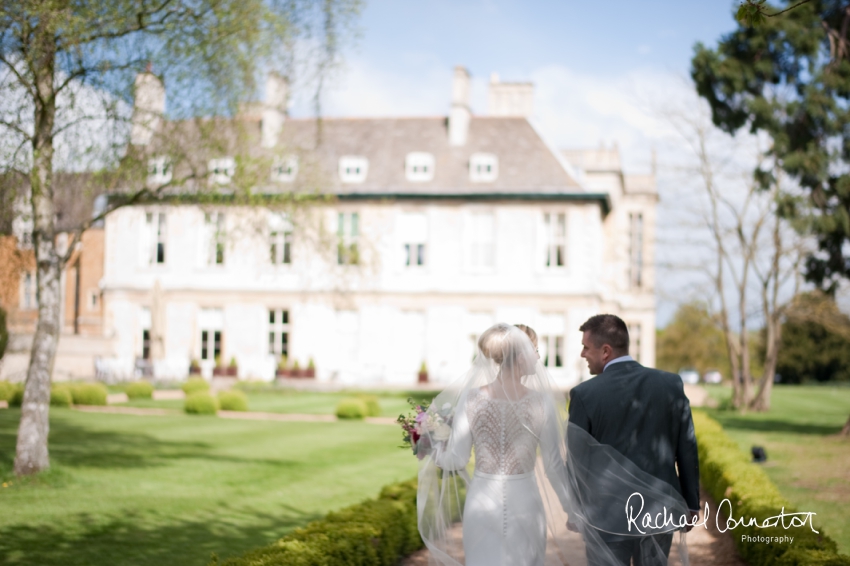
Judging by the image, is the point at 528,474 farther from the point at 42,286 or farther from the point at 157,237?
the point at 157,237

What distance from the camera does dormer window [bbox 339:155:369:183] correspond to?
36000 millimetres

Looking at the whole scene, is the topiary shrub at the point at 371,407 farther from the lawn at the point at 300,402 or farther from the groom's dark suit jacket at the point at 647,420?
the groom's dark suit jacket at the point at 647,420

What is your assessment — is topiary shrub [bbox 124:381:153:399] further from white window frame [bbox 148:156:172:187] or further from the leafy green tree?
the leafy green tree

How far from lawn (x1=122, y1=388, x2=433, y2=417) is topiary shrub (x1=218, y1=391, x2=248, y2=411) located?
79cm

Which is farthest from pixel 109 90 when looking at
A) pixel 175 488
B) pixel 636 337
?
pixel 636 337

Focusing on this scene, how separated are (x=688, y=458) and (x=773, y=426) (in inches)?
706

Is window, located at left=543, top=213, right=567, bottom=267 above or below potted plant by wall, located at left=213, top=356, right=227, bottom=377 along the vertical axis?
above

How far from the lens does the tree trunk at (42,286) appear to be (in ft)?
34.0

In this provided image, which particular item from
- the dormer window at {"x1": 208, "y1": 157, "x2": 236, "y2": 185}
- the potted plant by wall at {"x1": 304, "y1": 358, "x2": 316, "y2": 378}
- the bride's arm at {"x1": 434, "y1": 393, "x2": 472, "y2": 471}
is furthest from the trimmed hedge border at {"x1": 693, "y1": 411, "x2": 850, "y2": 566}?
the potted plant by wall at {"x1": 304, "y1": 358, "x2": 316, "y2": 378}

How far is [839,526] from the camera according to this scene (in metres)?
8.83

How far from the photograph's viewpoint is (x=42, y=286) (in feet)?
35.4

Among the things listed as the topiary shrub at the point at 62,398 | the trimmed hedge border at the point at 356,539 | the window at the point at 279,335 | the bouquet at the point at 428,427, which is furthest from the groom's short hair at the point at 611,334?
the window at the point at 279,335

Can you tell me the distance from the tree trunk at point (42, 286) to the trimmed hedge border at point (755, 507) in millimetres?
8183

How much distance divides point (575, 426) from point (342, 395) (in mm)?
25446
